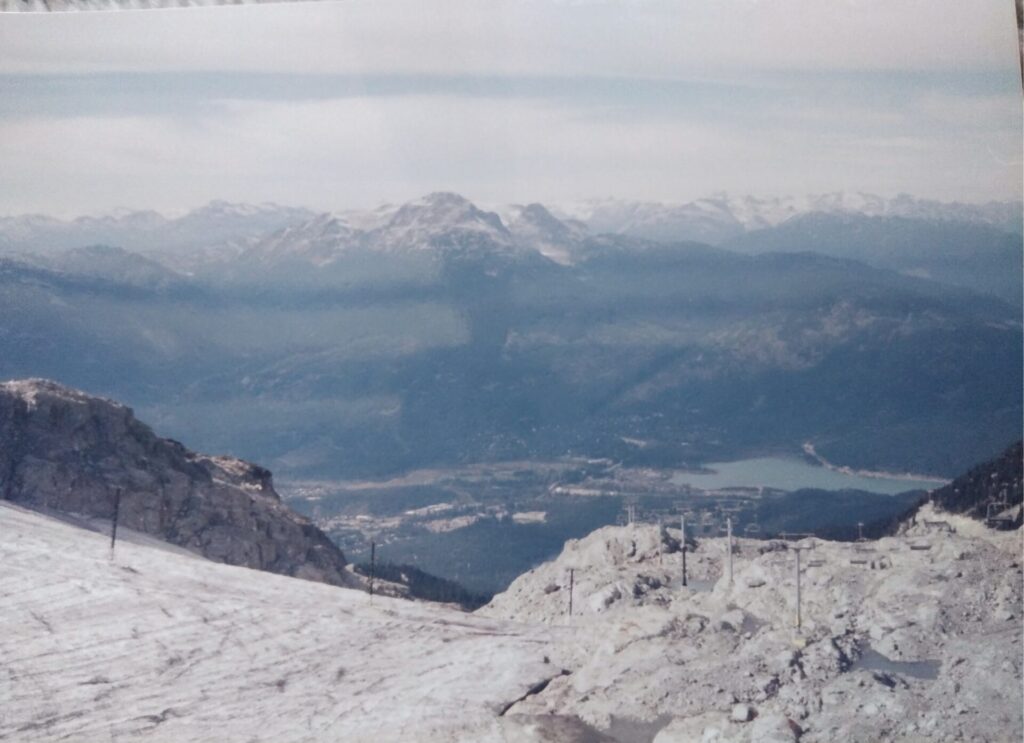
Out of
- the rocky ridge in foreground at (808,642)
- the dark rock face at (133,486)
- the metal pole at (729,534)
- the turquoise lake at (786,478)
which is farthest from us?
the dark rock face at (133,486)

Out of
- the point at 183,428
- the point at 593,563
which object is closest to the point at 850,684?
the point at 593,563

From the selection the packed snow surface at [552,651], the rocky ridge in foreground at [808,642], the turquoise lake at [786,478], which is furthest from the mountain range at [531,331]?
the packed snow surface at [552,651]

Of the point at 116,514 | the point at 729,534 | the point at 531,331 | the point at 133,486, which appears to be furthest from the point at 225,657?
the point at 729,534

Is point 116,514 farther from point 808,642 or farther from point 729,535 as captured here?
point 808,642

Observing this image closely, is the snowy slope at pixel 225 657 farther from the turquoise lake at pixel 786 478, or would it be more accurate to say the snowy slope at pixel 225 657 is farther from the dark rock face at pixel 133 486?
the turquoise lake at pixel 786 478

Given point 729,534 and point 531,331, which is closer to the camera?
point 729,534

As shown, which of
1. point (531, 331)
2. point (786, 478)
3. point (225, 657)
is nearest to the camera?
point (225, 657)
